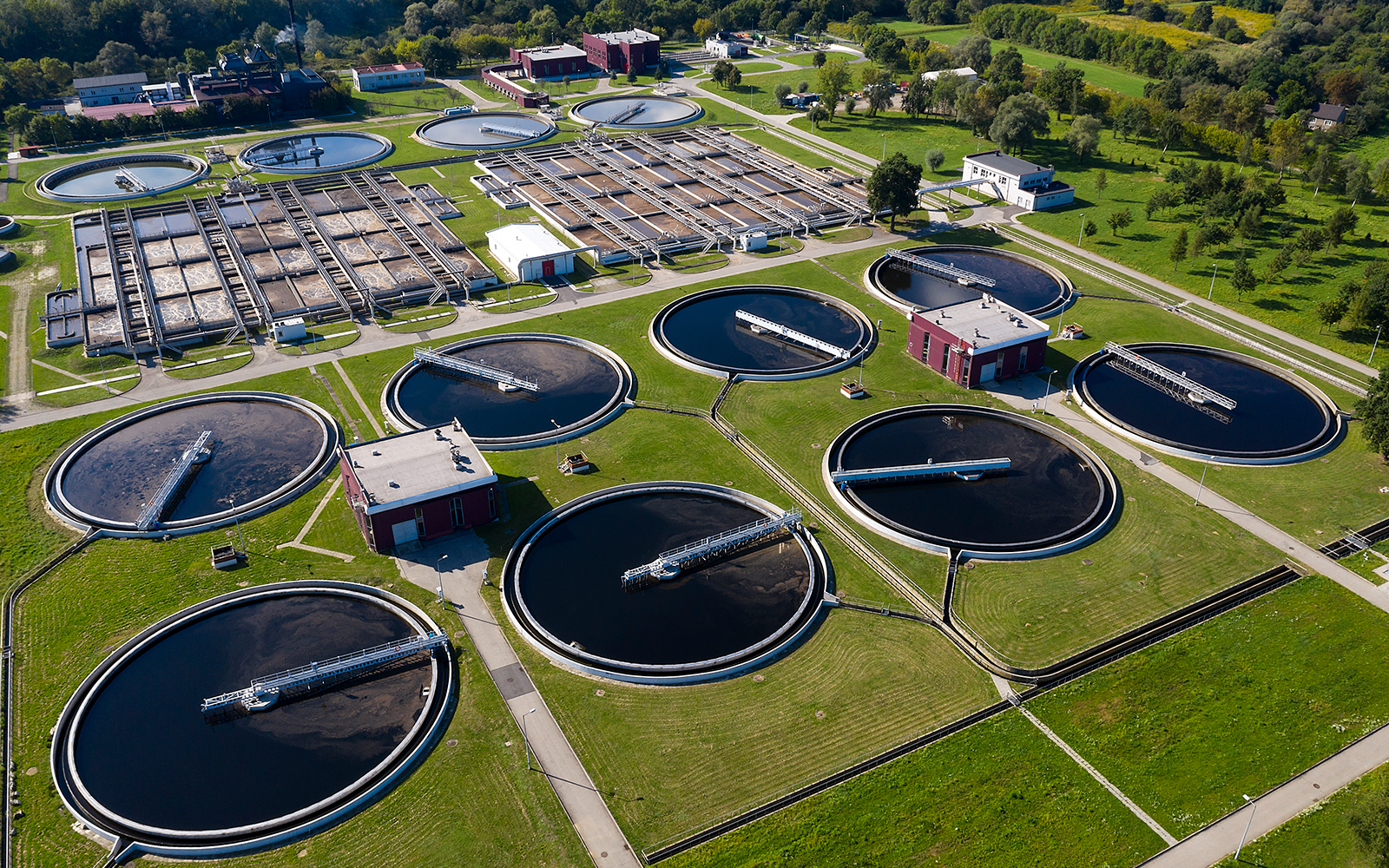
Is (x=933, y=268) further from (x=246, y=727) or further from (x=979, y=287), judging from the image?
(x=246, y=727)

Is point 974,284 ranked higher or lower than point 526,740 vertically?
higher

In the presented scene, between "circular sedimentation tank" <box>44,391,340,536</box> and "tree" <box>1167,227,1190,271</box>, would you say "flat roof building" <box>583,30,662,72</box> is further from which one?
"circular sedimentation tank" <box>44,391,340,536</box>

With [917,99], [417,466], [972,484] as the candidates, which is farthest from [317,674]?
[917,99]

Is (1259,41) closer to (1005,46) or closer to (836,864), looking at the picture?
(1005,46)

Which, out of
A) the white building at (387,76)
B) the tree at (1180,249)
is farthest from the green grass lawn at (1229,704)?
the white building at (387,76)

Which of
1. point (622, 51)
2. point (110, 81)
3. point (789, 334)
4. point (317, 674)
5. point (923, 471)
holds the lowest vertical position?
point (317, 674)

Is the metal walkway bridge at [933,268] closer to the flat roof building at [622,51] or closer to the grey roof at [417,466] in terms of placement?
the grey roof at [417,466]

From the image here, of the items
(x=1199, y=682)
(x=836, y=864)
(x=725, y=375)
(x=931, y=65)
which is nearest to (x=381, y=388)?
(x=725, y=375)
